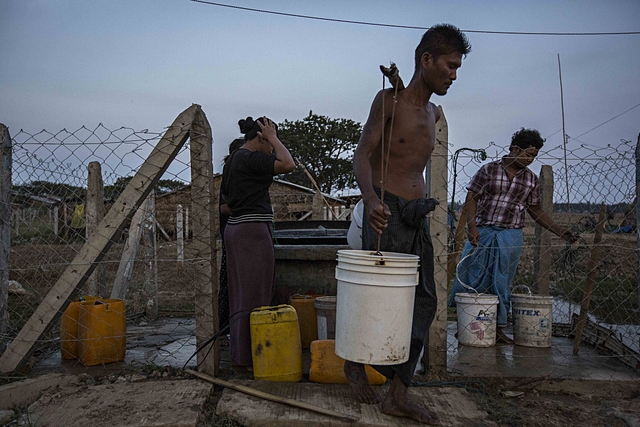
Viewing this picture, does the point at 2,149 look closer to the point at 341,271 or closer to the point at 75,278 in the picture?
the point at 75,278

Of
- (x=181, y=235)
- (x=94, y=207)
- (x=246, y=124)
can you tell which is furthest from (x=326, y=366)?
(x=181, y=235)

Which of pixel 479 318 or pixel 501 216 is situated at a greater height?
pixel 501 216

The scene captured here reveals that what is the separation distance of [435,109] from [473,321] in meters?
1.99

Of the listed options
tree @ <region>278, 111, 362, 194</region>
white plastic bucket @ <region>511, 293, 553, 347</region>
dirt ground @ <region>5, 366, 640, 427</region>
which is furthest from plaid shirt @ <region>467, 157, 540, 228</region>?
tree @ <region>278, 111, 362, 194</region>

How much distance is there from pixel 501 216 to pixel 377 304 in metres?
2.67

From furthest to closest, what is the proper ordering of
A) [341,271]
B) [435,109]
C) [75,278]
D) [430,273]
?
[75,278], [435,109], [430,273], [341,271]

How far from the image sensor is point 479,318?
4.31 m

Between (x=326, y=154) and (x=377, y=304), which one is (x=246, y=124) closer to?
(x=377, y=304)

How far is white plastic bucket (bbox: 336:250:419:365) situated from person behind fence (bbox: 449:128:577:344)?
2.30 metres

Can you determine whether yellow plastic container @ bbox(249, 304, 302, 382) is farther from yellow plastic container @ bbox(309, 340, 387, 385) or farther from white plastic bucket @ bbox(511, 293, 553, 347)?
white plastic bucket @ bbox(511, 293, 553, 347)

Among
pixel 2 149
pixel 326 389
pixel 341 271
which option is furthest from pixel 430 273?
pixel 2 149

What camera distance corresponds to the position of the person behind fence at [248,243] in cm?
371

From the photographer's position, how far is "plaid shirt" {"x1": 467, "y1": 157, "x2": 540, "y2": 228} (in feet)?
15.5

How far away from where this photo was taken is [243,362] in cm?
370
